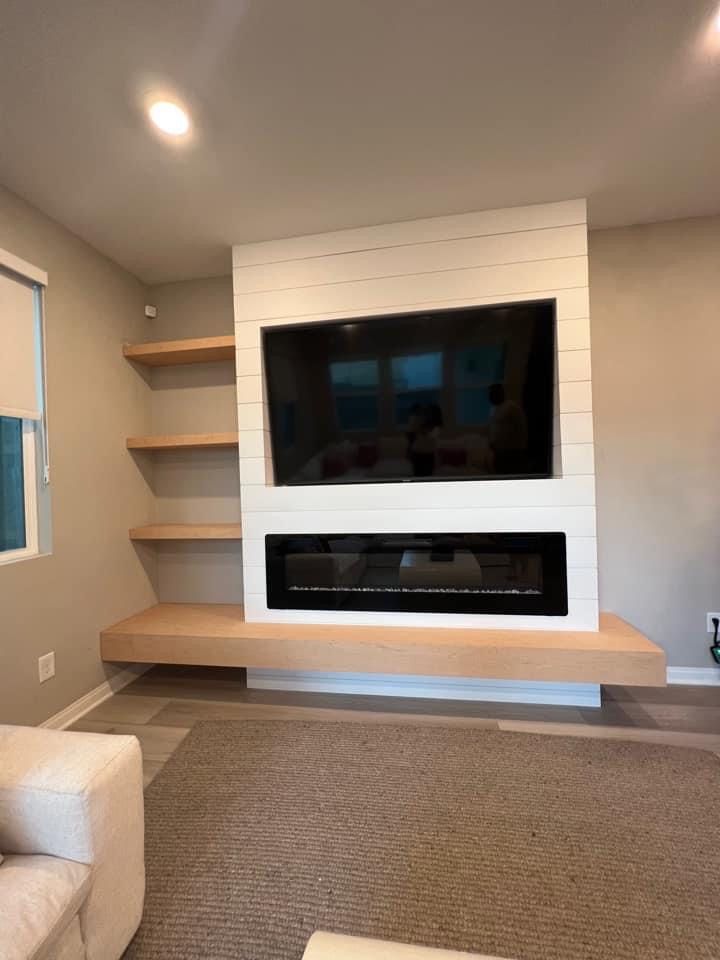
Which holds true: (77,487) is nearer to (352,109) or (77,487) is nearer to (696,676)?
(352,109)

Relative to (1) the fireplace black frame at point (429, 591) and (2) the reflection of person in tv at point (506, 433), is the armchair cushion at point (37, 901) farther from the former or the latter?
(2) the reflection of person in tv at point (506, 433)

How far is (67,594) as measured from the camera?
83.8 inches

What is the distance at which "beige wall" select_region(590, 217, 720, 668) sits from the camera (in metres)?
2.31

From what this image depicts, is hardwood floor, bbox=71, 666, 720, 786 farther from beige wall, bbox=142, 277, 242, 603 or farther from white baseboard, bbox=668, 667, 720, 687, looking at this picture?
beige wall, bbox=142, 277, 242, 603

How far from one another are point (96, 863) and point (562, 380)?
7.67 ft

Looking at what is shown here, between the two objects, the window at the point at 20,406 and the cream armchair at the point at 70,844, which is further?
the window at the point at 20,406

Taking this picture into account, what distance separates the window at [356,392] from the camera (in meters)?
2.24

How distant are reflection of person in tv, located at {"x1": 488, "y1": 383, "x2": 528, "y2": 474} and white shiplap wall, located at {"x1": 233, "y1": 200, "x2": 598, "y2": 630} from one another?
0.10 metres

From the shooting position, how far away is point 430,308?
2188 mm

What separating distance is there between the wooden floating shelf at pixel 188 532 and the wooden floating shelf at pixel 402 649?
0.47m

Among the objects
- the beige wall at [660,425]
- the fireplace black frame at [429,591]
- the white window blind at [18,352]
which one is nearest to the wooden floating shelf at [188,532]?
the fireplace black frame at [429,591]

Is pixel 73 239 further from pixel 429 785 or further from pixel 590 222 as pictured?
pixel 429 785

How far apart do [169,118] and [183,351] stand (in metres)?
1.17

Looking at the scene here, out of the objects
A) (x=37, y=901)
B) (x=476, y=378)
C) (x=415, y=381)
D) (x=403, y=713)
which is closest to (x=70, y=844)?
(x=37, y=901)
